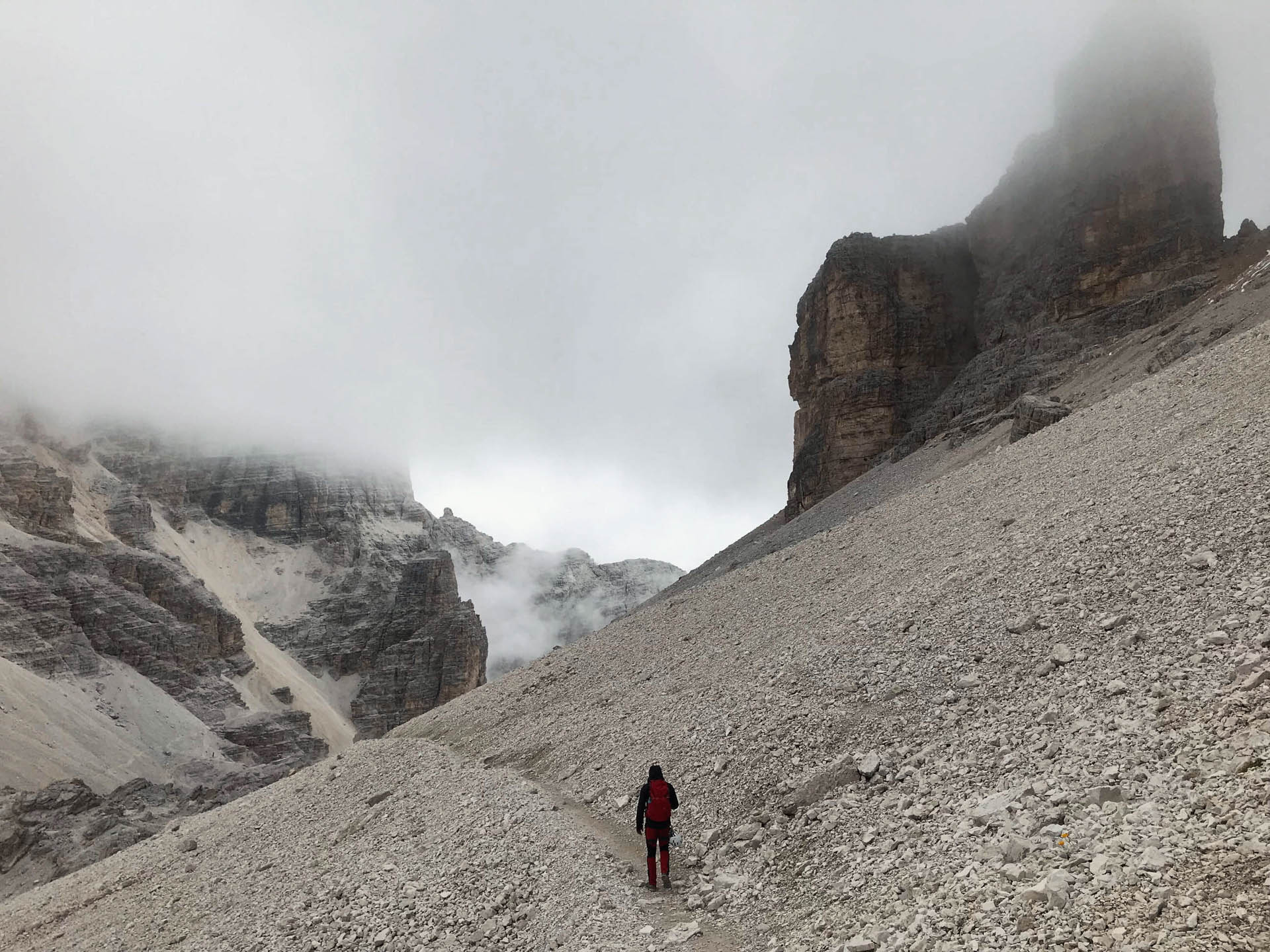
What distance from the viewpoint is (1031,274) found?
6362 centimetres

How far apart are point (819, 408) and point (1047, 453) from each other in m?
49.7

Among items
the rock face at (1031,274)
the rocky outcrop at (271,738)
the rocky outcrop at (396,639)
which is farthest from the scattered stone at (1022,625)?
the rocky outcrop at (396,639)

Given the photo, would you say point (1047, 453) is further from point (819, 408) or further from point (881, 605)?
point (819, 408)

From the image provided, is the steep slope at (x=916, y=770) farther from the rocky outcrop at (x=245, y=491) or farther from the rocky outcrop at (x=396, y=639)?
the rocky outcrop at (x=245, y=491)

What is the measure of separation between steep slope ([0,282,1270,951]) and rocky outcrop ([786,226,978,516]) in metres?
43.4

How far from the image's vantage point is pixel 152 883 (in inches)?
899

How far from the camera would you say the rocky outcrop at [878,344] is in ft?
232

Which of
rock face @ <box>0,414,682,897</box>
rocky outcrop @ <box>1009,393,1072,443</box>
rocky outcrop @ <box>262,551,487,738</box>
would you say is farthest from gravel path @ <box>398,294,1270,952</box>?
rocky outcrop @ <box>262,551,487,738</box>

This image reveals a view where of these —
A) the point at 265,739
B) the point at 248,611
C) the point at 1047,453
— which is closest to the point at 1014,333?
the point at 1047,453

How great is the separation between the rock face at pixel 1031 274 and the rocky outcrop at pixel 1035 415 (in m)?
9.99

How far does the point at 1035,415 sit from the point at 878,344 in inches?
1478

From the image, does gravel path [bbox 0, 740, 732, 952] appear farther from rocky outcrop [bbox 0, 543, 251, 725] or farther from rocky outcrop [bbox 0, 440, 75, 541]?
rocky outcrop [bbox 0, 440, 75, 541]

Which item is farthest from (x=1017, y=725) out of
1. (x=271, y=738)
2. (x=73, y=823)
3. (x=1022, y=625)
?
(x=271, y=738)

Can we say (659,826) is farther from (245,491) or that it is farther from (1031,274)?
(245,491)
